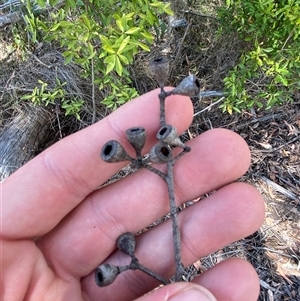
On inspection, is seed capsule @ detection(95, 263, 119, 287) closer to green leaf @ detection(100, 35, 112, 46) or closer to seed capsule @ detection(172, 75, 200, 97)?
seed capsule @ detection(172, 75, 200, 97)

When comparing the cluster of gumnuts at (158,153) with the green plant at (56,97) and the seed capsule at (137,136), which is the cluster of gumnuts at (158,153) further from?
the green plant at (56,97)

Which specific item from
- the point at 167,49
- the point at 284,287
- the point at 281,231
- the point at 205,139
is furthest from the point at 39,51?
the point at 284,287

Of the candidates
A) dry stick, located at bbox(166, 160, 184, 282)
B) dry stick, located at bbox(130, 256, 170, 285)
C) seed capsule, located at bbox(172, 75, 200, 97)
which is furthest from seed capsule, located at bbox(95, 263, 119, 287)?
seed capsule, located at bbox(172, 75, 200, 97)

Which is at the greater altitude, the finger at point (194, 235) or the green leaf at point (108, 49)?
the green leaf at point (108, 49)

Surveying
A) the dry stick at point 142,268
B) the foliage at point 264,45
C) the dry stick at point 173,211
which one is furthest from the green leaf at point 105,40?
the dry stick at point 142,268

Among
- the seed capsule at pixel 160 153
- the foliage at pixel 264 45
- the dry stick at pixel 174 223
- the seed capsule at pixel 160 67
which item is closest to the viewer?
the seed capsule at pixel 160 153

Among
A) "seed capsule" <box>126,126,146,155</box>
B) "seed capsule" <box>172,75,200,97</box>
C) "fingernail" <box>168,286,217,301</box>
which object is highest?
"seed capsule" <box>172,75,200,97</box>

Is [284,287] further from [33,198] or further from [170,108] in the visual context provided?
[33,198]

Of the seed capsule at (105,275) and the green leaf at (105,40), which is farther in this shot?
the green leaf at (105,40)
